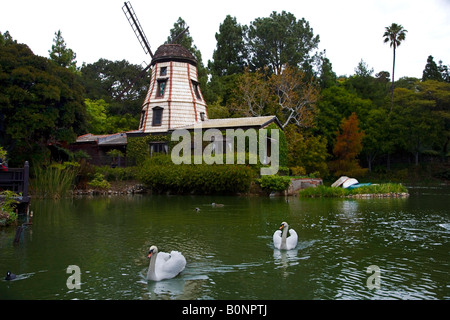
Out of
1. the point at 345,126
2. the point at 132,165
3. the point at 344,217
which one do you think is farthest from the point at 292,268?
the point at 345,126

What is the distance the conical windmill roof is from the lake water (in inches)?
993

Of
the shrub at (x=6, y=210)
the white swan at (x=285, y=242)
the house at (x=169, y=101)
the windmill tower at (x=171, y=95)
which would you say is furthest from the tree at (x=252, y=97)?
the white swan at (x=285, y=242)

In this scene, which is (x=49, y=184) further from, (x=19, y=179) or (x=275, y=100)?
(x=275, y=100)

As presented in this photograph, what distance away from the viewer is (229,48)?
184 ft

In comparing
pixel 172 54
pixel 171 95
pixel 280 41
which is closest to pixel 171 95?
pixel 171 95

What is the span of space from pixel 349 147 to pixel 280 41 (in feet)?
61.4

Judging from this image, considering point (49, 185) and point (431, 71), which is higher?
point (431, 71)

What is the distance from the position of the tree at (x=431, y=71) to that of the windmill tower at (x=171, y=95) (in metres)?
37.2

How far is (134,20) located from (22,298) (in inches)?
1585

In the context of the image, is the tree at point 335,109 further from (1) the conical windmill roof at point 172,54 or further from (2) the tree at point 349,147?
(1) the conical windmill roof at point 172,54

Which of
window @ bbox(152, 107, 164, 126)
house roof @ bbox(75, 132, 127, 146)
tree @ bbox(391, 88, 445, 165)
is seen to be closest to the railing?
window @ bbox(152, 107, 164, 126)

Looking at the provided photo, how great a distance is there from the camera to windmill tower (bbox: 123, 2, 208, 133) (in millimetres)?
37375

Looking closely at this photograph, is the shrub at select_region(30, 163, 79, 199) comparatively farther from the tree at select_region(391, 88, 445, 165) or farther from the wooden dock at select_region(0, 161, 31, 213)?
the tree at select_region(391, 88, 445, 165)

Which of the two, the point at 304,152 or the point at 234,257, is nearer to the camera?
the point at 234,257
